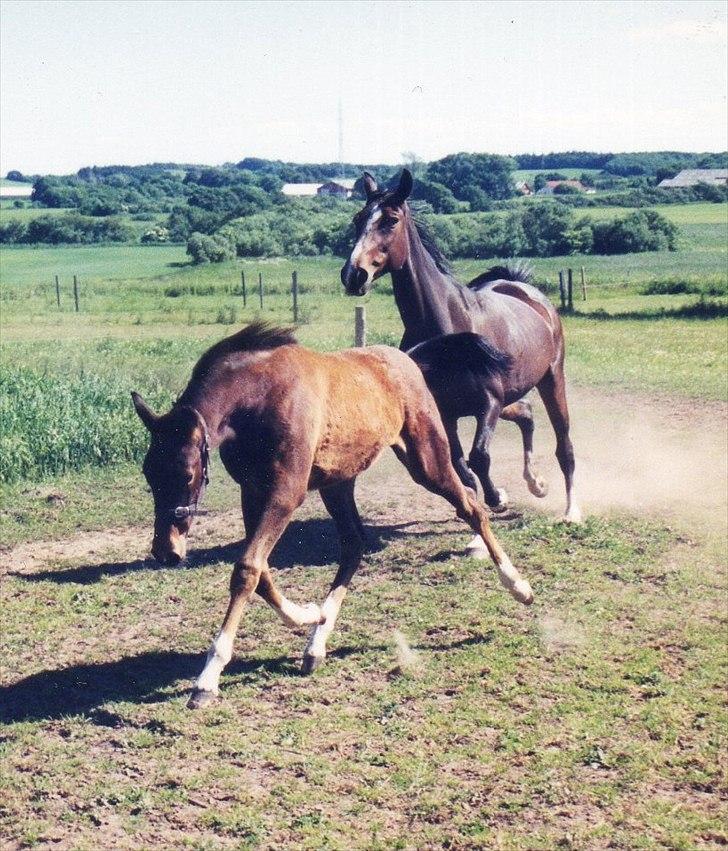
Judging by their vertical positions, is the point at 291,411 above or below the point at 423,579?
above

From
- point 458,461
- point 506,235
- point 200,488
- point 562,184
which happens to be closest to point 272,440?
point 200,488

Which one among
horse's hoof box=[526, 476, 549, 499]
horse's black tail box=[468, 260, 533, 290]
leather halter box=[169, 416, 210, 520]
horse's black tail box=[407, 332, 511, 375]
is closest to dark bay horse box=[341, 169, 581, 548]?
horse's black tail box=[407, 332, 511, 375]

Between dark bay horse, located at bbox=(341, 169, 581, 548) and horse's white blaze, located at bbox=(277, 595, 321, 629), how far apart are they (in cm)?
182

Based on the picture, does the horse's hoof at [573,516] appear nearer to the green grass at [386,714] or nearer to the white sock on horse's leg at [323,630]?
the green grass at [386,714]

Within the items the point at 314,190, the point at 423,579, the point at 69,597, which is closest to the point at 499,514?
the point at 423,579

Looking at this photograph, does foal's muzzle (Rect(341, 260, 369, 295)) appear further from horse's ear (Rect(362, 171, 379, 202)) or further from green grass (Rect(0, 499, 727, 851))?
green grass (Rect(0, 499, 727, 851))

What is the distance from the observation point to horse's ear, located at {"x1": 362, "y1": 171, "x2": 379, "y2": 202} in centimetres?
781

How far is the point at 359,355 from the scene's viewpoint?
6.27 metres

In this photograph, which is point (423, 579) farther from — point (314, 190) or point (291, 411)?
point (314, 190)

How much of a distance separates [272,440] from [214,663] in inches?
47.5

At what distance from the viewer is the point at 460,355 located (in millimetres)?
7176

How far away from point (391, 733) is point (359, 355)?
2.31m

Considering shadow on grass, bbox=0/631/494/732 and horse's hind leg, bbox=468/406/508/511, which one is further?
horse's hind leg, bbox=468/406/508/511

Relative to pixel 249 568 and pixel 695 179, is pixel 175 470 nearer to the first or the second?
pixel 249 568
